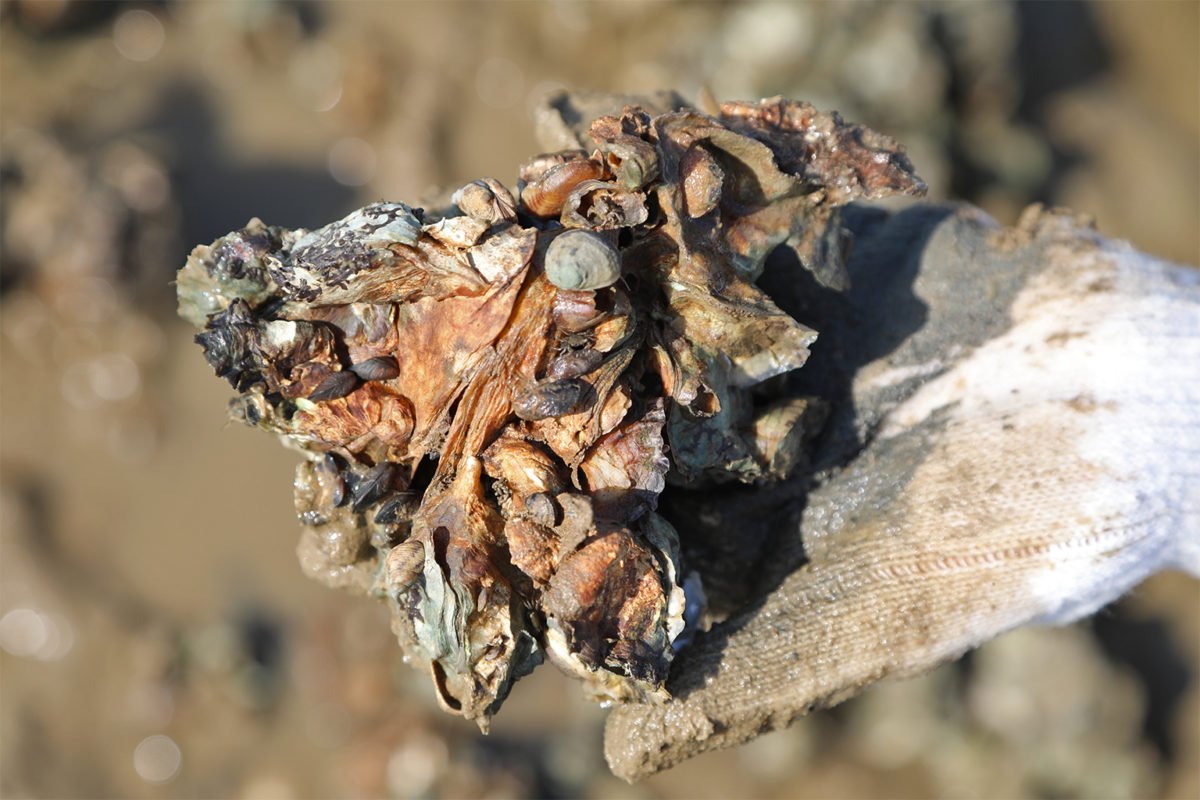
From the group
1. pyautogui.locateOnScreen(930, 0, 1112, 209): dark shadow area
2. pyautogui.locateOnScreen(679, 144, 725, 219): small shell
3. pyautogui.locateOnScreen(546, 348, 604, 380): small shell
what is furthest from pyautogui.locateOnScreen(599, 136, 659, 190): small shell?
pyautogui.locateOnScreen(930, 0, 1112, 209): dark shadow area

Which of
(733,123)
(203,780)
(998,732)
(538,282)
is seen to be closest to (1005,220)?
(998,732)

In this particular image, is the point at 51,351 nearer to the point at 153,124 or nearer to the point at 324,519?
the point at 153,124

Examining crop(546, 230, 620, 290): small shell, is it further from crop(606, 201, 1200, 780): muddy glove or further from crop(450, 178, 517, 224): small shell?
crop(606, 201, 1200, 780): muddy glove

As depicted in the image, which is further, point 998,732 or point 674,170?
point 998,732

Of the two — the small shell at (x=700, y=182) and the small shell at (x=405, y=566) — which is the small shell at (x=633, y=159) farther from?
the small shell at (x=405, y=566)

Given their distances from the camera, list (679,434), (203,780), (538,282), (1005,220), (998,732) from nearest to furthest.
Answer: (538,282), (679,434), (203,780), (998,732), (1005,220)

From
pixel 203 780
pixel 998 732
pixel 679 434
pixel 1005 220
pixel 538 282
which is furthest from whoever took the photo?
pixel 1005 220
